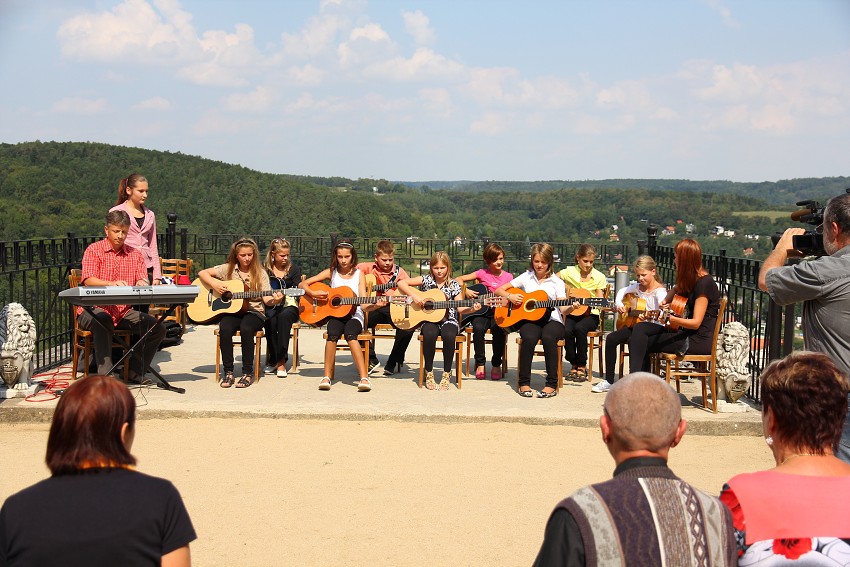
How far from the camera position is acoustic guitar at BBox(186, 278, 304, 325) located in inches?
336

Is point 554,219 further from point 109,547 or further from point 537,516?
point 109,547

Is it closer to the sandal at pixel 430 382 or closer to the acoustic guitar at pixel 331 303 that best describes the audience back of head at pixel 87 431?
the sandal at pixel 430 382

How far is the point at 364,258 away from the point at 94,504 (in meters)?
11.2

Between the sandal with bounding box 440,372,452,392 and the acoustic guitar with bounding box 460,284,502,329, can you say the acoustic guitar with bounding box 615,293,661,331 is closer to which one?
the acoustic guitar with bounding box 460,284,502,329

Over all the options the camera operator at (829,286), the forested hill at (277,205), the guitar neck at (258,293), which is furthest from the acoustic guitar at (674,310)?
the forested hill at (277,205)

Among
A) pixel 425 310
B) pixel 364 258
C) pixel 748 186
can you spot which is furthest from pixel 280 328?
pixel 748 186

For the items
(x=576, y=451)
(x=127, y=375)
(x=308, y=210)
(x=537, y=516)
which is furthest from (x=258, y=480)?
(x=308, y=210)

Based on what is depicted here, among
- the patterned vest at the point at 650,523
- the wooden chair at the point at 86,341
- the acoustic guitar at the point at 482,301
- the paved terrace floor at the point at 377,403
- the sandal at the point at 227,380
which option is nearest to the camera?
the patterned vest at the point at 650,523

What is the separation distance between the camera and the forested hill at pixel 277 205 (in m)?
26.3

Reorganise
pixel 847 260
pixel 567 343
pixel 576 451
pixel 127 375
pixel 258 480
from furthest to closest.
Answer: pixel 567 343 < pixel 127 375 < pixel 576 451 < pixel 258 480 < pixel 847 260

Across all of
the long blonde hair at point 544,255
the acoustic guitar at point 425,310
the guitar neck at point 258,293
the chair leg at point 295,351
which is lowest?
the chair leg at point 295,351

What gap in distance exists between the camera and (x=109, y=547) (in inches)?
96.6

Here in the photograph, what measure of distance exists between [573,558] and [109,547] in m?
1.29

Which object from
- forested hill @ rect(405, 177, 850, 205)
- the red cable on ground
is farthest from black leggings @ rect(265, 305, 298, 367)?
forested hill @ rect(405, 177, 850, 205)
